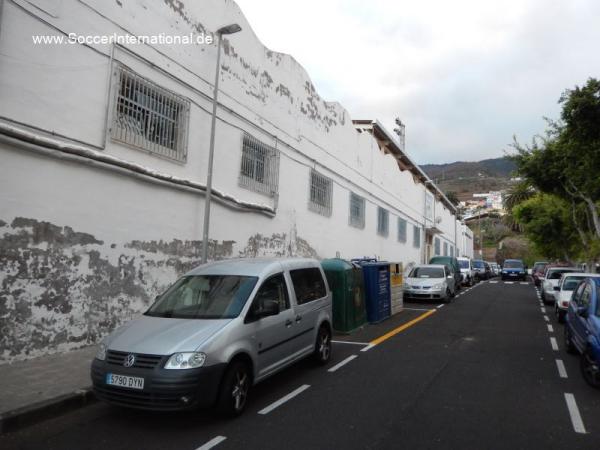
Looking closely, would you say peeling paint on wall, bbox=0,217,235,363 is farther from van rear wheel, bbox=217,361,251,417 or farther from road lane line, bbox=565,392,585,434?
road lane line, bbox=565,392,585,434

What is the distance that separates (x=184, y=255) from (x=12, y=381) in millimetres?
4653

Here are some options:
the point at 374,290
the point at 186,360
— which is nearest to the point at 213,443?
the point at 186,360

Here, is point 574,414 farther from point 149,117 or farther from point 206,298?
point 149,117

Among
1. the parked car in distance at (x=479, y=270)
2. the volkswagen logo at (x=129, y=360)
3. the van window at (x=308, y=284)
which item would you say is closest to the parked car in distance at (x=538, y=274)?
the parked car in distance at (x=479, y=270)

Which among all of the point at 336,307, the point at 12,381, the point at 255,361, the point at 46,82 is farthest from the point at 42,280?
the point at 336,307

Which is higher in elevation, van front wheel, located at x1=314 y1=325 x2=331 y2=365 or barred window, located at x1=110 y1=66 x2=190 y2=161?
barred window, located at x1=110 y1=66 x2=190 y2=161

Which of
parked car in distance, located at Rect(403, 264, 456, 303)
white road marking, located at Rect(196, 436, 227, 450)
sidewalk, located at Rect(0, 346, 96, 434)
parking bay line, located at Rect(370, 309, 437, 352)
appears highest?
parked car in distance, located at Rect(403, 264, 456, 303)

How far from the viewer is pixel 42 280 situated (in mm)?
6996

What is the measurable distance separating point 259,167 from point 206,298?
25.7 feet

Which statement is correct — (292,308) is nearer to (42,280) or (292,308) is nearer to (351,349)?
(351,349)

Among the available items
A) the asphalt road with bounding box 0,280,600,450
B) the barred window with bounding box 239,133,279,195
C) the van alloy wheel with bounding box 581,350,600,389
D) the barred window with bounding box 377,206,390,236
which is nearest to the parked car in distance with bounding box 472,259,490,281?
the barred window with bounding box 377,206,390,236

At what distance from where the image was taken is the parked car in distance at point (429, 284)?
58.2ft

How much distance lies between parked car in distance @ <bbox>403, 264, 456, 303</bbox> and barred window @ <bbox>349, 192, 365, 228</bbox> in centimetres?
350

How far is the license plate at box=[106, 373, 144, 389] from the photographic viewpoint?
Answer: 4.72 m
